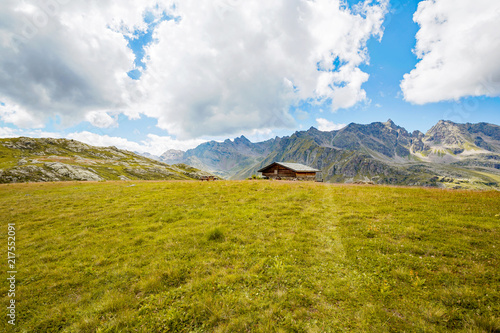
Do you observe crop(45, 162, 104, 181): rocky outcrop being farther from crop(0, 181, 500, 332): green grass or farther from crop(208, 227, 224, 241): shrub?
crop(208, 227, 224, 241): shrub

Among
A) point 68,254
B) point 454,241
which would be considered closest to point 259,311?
point 454,241

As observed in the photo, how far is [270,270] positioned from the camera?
27.2 feet

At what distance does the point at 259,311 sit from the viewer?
246 inches

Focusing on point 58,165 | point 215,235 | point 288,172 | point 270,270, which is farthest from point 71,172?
point 270,270

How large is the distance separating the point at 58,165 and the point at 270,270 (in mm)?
135013

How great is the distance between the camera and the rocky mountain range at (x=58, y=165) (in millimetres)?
87812

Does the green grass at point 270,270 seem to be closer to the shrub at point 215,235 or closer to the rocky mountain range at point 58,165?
the shrub at point 215,235

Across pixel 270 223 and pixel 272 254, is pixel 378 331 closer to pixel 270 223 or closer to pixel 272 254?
pixel 272 254

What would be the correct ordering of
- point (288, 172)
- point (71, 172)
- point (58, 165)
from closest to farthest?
1. point (288, 172)
2. point (71, 172)
3. point (58, 165)

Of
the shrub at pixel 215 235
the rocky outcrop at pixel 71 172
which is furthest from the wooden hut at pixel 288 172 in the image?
the rocky outcrop at pixel 71 172

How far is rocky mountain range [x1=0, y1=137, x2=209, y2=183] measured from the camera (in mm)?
87812

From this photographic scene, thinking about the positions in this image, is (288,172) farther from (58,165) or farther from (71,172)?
(58,165)

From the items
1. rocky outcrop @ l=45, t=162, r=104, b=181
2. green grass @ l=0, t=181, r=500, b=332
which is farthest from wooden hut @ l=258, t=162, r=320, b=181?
rocky outcrop @ l=45, t=162, r=104, b=181

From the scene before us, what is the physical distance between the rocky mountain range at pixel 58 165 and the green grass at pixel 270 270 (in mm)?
108763
